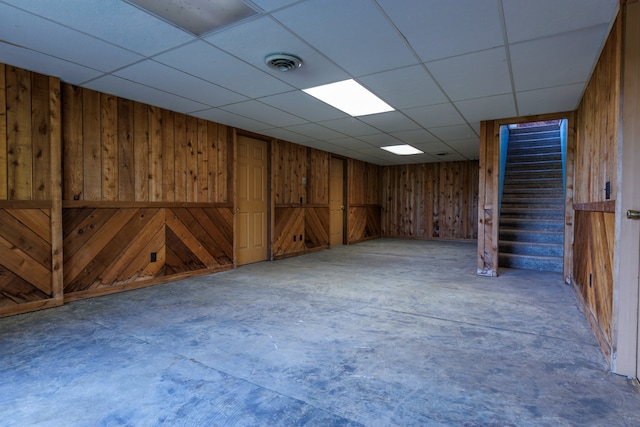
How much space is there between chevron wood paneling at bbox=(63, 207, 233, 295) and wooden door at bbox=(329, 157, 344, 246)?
337cm

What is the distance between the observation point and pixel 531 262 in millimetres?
5168

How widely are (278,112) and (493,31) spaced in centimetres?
274

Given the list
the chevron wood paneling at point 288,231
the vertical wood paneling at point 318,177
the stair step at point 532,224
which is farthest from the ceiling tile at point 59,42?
the stair step at point 532,224

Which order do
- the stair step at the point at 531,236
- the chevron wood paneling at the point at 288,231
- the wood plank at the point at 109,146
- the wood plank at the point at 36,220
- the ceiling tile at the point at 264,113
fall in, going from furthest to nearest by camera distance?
the chevron wood paneling at the point at 288,231 < the stair step at the point at 531,236 < the ceiling tile at the point at 264,113 < the wood plank at the point at 109,146 < the wood plank at the point at 36,220

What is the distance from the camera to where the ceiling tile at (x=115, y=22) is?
2094mm

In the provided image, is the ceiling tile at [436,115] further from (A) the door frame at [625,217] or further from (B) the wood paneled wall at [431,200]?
(B) the wood paneled wall at [431,200]

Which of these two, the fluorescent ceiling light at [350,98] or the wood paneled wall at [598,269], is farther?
the fluorescent ceiling light at [350,98]

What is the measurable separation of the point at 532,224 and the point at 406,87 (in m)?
3.94

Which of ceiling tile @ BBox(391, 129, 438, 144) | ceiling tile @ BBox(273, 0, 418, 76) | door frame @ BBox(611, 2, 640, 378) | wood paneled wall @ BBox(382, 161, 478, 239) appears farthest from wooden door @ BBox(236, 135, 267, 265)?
wood paneled wall @ BBox(382, 161, 478, 239)

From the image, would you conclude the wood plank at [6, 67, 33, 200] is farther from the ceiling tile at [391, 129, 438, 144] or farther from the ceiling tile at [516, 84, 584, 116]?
the ceiling tile at [516, 84, 584, 116]

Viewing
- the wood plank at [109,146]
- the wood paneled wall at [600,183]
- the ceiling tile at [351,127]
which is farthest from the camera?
the ceiling tile at [351,127]

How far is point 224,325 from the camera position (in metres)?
2.76

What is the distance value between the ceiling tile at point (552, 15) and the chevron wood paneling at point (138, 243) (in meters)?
4.10

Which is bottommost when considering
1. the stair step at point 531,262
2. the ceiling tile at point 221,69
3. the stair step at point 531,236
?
A: the stair step at point 531,262
